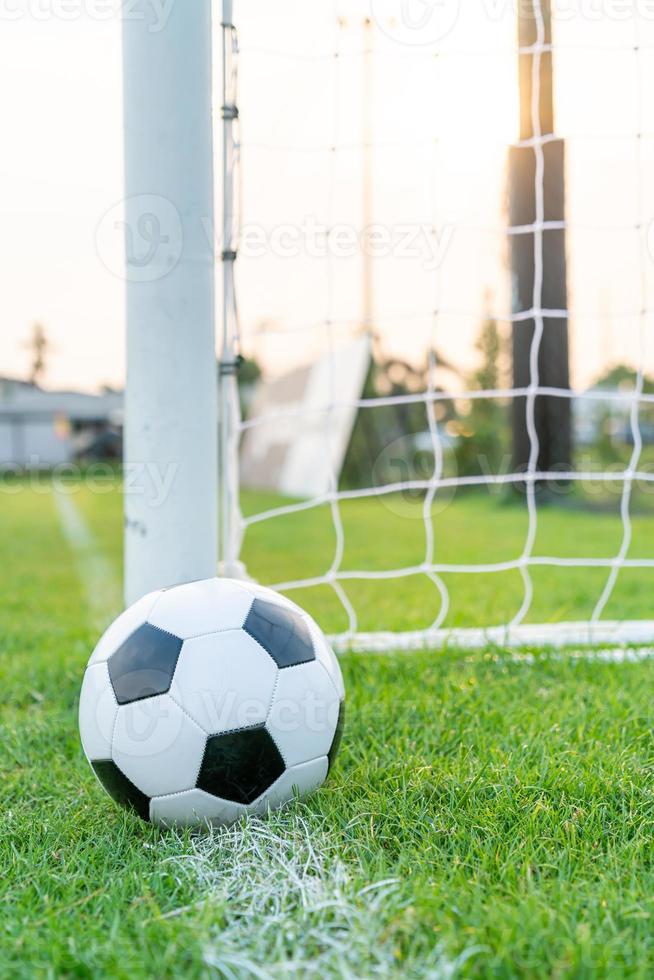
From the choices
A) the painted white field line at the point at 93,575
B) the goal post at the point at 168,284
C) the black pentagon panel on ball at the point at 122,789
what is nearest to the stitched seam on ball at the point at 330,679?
the black pentagon panel on ball at the point at 122,789

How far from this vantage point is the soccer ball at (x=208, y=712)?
137cm

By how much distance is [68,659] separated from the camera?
2.50 m

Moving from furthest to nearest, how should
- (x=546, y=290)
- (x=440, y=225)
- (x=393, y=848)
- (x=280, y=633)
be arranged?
1. (x=546, y=290)
2. (x=440, y=225)
3. (x=280, y=633)
4. (x=393, y=848)

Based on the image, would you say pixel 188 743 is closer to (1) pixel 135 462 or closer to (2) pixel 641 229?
(1) pixel 135 462

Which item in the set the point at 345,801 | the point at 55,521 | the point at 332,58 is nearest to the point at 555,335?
the point at 332,58

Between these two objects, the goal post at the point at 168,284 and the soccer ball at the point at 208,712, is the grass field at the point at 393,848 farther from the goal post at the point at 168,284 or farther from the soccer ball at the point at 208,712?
the goal post at the point at 168,284

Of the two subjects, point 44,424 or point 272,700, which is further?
point 44,424

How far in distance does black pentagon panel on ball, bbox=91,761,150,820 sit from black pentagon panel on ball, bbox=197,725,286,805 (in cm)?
12

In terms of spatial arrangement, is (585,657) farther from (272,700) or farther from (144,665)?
(144,665)

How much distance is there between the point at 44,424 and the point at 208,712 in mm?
32123

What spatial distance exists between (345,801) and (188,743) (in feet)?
1.09

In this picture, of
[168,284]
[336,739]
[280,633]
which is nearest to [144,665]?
[280,633]

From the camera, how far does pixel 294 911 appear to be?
45.1 inches

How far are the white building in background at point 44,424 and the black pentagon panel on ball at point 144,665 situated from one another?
90.3ft
